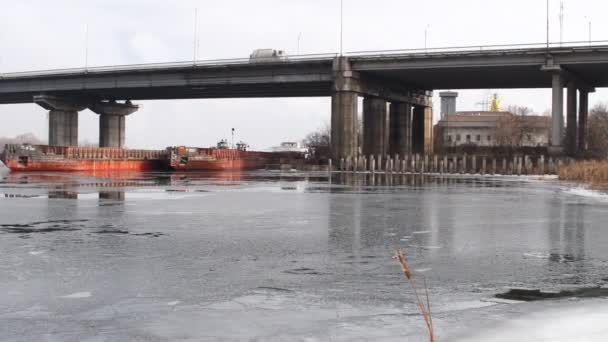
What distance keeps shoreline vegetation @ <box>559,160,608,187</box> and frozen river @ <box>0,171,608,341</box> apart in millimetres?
17796

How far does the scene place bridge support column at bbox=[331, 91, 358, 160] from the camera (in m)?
63.3

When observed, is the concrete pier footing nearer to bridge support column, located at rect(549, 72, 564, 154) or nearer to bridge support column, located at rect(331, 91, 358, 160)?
bridge support column, located at rect(331, 91, 358, 160)

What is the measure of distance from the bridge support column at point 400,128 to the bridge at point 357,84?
12 centimetres

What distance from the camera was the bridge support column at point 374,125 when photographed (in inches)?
2798

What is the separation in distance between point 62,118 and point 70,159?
28692 mm

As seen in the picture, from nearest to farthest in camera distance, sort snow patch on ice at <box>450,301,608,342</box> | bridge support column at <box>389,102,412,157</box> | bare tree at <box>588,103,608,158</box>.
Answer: snow patch on ice at <box>450,301,608,342</box>, bridge support column at <box>389,102,412,157</box>, bare tree at <box>588,103,608,158</box>

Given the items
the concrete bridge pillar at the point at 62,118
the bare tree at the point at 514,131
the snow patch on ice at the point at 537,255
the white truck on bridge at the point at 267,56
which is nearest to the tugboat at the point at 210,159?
the white truck on bridge at the point at 267,56

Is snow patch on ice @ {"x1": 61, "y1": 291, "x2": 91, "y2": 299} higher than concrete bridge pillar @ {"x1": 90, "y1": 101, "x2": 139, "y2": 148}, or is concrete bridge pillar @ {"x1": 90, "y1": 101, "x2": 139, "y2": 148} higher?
concrete bridge pillar @ {"x1": 90, "y1": 101, "x2": 139, "y2": 148}

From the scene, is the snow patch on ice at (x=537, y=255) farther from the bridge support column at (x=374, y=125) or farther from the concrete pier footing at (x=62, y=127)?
the concrete pier footing at (x=62, y=127)

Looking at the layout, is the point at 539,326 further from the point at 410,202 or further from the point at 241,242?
the point at 410,202

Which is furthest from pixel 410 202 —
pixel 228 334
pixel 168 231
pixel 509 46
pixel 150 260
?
pixel 509 46

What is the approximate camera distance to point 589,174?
37.1 m

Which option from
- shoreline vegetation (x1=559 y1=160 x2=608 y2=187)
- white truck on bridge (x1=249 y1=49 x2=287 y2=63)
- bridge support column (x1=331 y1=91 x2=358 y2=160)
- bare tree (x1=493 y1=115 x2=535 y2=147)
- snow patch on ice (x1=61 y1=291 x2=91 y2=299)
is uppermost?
white truck on bridge (x1=249 y1=49 x2=287 y2=63)

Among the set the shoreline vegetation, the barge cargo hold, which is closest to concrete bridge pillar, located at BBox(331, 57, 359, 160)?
the barge cargo hold
